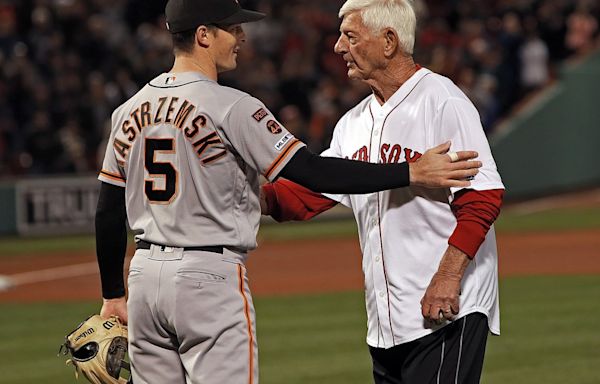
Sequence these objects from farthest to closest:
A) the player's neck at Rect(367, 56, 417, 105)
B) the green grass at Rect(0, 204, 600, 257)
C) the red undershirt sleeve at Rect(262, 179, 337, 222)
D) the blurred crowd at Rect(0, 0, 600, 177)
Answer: the blurred crowd at Rect(0, 0, 600, 177) < the green grass at Rect(0, 204, 600, 257) < the red undershirt sleeve at Rect(262, 179, 337, 222) < the player's neck at Rect(367, 56, 417, 105)

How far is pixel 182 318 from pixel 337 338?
536 cm

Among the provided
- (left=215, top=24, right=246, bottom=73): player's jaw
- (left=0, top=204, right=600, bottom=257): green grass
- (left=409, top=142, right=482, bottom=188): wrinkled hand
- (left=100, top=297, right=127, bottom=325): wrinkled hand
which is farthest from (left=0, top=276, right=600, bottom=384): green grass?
(left=0, top=204, right=600, bottom=257): green grass

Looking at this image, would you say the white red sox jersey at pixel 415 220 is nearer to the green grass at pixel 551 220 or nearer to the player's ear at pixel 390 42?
the player's ear at pixel 390 42

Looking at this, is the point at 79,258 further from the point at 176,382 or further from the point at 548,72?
the point at 176,382

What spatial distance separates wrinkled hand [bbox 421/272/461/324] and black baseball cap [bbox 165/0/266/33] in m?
1.08

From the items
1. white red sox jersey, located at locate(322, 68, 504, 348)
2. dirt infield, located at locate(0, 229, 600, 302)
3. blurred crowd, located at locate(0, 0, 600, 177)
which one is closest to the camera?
white red sox jersey, located at locate(322, 68, 504, 348)

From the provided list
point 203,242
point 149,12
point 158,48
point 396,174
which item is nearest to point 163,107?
point 203,242

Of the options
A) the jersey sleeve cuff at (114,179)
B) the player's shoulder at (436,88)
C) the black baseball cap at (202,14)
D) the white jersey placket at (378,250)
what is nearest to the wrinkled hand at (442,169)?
the player's shoulder at (436,88)

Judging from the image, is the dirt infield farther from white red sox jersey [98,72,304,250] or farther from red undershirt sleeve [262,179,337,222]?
white red sox jersey [98,72,304,250]

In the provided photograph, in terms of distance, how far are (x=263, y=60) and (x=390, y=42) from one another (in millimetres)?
15212

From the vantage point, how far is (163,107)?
381cm

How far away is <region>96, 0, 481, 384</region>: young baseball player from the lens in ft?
12.3

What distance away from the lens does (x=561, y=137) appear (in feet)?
68.6

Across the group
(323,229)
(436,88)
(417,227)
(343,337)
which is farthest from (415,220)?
(323,229)
